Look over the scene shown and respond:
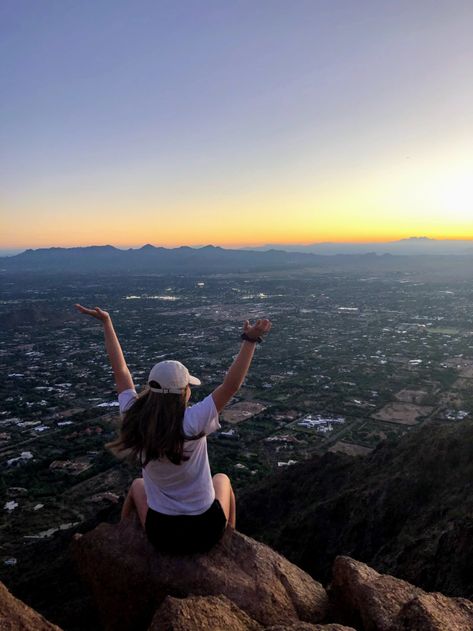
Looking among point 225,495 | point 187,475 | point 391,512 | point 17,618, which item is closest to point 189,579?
point 225,495

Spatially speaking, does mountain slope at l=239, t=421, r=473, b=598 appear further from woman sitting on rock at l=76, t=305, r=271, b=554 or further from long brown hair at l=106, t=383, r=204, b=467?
long brown hair at l=106, t=383, r=204, b=467

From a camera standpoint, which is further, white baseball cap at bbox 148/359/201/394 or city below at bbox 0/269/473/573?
city below at bbox 0/269/473/573

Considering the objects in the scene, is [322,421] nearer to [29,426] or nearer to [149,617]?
[29,426]

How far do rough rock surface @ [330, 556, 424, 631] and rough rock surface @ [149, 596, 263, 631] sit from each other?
0.80m

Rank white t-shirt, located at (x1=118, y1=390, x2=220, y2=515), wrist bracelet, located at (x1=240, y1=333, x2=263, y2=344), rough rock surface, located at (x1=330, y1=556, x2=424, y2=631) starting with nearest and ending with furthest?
1. white t-shirt, located at (x1=118, y1=390, x2=220, y2=515)
2. rough rock surface, located at (x1=330, y1=556, x2=424, y2=631)
3. wrist bracelet, located at (x1=240, y1=333, x2=263, y2=344)

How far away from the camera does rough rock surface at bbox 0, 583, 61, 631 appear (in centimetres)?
329

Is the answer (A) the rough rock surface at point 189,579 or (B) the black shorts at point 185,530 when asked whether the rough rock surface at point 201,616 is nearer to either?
(A) the rough rock surface at point 189,579

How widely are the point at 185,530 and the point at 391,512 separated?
733 centimetres

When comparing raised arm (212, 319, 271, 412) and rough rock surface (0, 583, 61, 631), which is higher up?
raised arm (212, 319, 271, 412)

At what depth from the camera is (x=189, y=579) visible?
3.81m

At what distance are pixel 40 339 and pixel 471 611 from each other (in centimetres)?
6890

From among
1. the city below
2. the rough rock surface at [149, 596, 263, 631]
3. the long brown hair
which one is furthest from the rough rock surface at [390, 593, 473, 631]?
the city below

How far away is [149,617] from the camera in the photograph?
3994 mm

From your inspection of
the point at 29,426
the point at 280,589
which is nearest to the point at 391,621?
the point at 280,589
